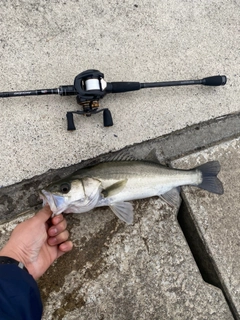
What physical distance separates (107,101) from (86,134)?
293 mm

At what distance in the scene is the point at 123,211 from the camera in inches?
87.3

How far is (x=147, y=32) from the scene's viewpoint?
271 centimetres

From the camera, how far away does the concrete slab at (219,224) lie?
2.39m

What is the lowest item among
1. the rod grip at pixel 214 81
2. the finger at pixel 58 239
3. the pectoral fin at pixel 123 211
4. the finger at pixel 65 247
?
the finger at pixel 65 247

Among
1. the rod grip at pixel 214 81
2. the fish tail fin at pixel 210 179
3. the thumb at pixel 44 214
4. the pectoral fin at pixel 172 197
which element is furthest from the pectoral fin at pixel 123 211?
the rod grip at pixel 214 81

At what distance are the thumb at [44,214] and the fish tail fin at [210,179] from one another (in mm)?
976

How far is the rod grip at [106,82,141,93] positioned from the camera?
234 cm

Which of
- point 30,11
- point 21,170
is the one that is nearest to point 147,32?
point 30,11

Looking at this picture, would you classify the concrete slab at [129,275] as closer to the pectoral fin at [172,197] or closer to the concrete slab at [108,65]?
the pectoral fin at [172,197]

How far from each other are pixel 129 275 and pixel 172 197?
1.88ft

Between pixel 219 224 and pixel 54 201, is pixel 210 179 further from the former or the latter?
pixel 54 201

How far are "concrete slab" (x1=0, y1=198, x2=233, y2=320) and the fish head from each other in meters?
0.26

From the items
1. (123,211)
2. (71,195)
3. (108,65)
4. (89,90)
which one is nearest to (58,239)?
(71,195)

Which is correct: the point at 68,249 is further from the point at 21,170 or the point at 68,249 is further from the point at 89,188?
the point at 21,170
